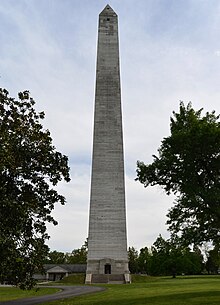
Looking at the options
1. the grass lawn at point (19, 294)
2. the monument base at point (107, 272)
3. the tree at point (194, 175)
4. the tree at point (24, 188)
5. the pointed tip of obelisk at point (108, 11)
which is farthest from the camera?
the pointed tip of obelisk at point (108, 11)

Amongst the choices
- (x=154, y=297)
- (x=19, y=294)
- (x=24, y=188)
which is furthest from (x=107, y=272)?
(x=24, y=188)

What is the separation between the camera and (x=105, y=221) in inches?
1834

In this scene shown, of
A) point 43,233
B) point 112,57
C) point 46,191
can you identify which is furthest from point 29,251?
point 112,57

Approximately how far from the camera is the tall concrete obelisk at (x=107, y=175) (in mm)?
45750

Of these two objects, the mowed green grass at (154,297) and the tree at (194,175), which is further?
the tree at (194,175)

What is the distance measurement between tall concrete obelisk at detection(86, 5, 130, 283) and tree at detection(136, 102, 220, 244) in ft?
80.7

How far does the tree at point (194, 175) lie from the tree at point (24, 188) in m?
9.42

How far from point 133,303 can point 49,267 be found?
68.3 metres

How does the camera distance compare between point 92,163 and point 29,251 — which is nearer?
point 29,251

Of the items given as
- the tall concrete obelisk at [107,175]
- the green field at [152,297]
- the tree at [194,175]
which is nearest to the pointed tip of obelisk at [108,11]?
the tall concrete obelisk at [107,175]

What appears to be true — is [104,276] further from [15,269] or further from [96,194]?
[15,269]

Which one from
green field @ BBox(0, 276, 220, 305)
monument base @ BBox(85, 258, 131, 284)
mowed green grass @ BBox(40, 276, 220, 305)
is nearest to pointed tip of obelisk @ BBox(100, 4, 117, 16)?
monument base @ BBox(85, 258, 131, 284)

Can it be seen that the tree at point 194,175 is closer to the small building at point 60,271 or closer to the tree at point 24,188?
the tree at point 24,188

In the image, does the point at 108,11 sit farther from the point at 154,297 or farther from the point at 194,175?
the point at 154,297
